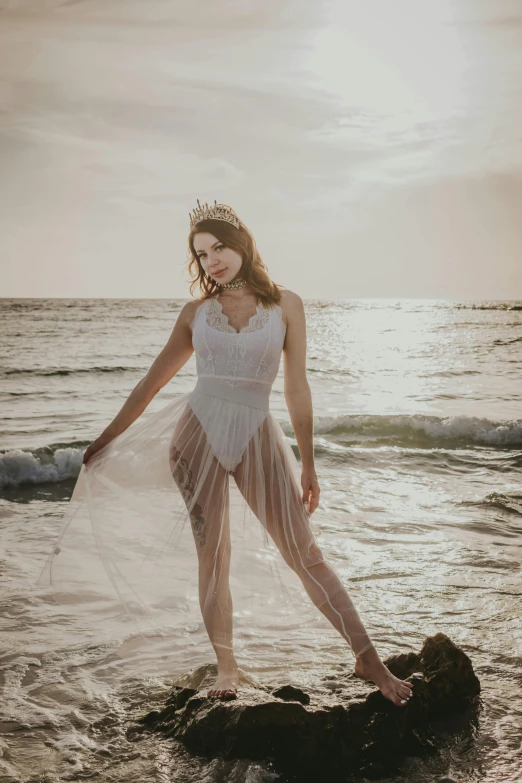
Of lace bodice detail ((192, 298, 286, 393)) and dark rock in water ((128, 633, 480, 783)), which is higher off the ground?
lace bodice detail ((192, 298, 286, 393))

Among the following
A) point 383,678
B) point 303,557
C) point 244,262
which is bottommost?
point 383,678

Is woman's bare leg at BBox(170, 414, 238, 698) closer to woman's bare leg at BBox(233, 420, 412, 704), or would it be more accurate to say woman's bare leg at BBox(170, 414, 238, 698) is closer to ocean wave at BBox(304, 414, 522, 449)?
woman's bare leg at BBox(233, 420, 412, 704)

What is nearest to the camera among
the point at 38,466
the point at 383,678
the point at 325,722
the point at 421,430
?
the point at 325,722

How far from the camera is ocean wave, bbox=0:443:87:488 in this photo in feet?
28.8

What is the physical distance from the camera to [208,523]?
3.17m

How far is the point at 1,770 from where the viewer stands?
278cm

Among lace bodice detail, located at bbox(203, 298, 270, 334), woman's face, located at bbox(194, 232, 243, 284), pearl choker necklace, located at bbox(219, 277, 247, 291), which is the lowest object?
lace bodice detail, located at bbox(203, 298, 270, 334)

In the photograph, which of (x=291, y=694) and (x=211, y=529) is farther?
(x=211, y=529)

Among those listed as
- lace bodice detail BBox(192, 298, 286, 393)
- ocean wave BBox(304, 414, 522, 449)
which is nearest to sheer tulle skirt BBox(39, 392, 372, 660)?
lace bodice detail BBox(192, 298, 286, 393)

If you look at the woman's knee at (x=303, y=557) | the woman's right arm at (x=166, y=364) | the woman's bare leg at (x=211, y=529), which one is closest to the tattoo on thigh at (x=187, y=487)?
the woman's bare leg at (x=211, y=529)

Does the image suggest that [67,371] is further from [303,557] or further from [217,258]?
[303,557]

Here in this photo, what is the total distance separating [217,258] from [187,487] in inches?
41.9

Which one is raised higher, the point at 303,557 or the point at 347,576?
the point at 303,557

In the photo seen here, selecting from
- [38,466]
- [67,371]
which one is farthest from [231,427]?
[67,371]
